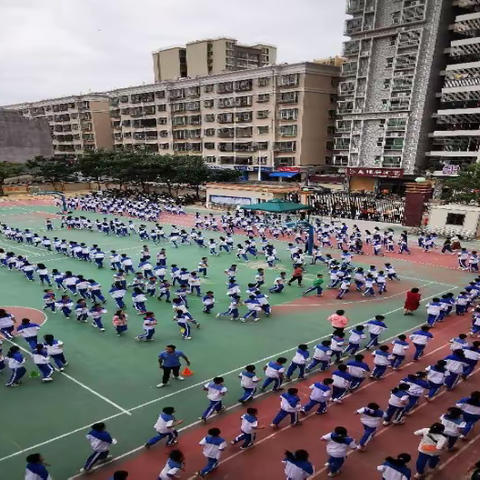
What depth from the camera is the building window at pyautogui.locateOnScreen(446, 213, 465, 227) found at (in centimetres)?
2744

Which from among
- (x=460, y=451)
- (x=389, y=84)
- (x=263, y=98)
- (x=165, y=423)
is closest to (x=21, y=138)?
(x=263, y=98)

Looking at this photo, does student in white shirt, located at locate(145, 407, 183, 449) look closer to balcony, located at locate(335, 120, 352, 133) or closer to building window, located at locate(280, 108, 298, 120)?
balcony, located at locate(335, 120, 352, 133)

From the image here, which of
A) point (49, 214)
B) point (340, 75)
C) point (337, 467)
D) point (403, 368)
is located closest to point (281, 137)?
point (340, 75)

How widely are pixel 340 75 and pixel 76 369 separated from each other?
51.4 metres

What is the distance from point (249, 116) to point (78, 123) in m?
39.8

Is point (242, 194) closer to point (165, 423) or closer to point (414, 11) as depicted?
point (414, 11)

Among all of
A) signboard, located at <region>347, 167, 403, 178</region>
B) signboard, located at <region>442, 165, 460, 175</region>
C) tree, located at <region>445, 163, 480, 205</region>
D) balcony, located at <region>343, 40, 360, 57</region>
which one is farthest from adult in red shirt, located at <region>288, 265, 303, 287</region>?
balcony, located at <region>343, 40, 360, 57</region>

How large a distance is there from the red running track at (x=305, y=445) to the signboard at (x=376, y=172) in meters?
40.2

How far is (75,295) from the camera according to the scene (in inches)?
669

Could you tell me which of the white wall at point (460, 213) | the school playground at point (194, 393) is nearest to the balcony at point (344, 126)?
the white wall at point (460, 213)

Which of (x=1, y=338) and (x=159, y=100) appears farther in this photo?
(x=159, y=100)

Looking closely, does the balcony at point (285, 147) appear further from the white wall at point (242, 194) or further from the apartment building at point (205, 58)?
the apartment building at point (205, 58)

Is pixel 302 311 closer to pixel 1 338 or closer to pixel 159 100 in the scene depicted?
pixel 1 338

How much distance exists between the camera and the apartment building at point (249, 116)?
5231 centimetres
